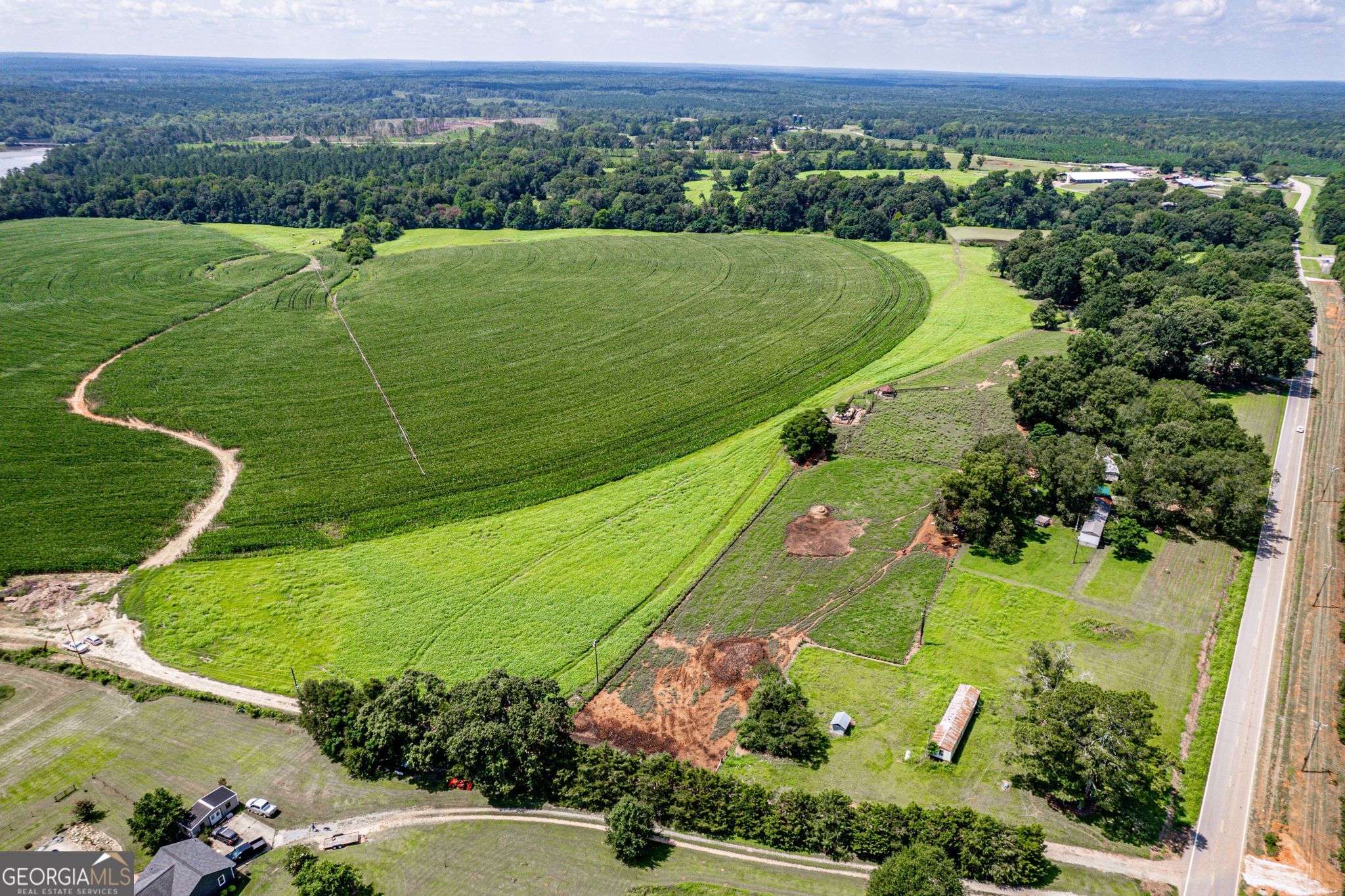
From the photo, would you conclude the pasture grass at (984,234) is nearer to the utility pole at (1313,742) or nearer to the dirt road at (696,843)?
the utility pole at (1313,742)

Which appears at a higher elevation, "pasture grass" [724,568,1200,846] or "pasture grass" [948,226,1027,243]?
"pasture grass" [948,226,1027,243]

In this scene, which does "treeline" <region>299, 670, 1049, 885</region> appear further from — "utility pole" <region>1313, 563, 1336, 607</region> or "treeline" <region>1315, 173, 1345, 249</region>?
"treeline" <region>1315, 173, 1345, 249</region>

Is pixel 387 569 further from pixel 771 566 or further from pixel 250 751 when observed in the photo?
pixel 771 566

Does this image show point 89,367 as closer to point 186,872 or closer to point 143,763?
point 143,763

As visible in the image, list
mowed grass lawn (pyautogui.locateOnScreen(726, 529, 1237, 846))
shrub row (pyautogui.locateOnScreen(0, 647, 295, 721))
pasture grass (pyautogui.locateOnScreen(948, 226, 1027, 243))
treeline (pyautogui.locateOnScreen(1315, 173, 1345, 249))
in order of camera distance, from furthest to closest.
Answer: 1. pasture grass (pyautogui.locateOnScreen(948, 226, 1027, 243))
2. treeline (pyautogui.locateOnScreen(1315, 173, 1345, 249))
3. shrub row (pyautogui.locateOnScreen(0, 647, 295, 721))
4. mowed grass lawn (pyautogui.locateOnScreen(726, 529, 1237, 846))

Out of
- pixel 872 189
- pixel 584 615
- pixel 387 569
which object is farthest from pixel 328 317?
pixel 872 189

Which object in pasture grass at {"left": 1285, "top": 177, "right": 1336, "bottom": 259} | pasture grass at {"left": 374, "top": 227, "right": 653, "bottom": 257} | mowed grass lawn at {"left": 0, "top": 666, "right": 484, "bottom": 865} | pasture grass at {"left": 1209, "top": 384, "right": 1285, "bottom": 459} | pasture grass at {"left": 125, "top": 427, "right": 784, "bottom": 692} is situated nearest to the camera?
mowed grass lawn at {"left": 0, "top": 666, "right": 484, "bottom": 865}
